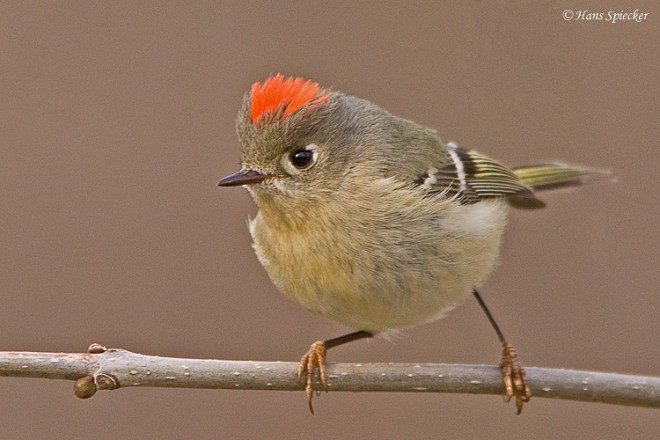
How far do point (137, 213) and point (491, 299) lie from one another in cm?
168

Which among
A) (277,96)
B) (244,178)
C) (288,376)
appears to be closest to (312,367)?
(288,376)

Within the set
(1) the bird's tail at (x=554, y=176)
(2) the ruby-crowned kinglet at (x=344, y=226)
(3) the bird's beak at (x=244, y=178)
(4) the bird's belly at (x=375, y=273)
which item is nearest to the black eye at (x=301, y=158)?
(2) the ruby-crowned kinglet at (x=344, y=226)

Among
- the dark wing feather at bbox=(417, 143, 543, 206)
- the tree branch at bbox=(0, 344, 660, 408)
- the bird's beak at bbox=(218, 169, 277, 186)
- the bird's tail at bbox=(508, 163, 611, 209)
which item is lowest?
the tree branch at bbox=(0, 344, 660, 408)

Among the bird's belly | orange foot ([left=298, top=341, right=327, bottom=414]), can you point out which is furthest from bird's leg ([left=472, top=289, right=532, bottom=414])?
orange foot ([left=298, top=341, right=327, bottom=414])

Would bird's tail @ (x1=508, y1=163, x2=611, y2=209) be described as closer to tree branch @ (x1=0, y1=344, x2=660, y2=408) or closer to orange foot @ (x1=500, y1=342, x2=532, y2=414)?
orange foot @ (x1=500, y1=342, x2=532, y2=414)

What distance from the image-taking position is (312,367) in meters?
2.90

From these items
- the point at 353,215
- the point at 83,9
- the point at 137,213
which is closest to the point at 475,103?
the point at 353,215

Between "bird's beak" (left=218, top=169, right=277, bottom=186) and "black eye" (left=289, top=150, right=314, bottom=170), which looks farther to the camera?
"black eye" (left=289, top=150, right=314, bottom=170)

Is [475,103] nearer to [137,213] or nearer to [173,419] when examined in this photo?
[137,213]

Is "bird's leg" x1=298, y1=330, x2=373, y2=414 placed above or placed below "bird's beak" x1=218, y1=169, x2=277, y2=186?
below

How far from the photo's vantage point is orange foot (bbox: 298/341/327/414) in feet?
9.23

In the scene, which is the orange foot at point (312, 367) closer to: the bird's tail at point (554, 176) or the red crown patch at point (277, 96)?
the red crown patch at point (277, 96)

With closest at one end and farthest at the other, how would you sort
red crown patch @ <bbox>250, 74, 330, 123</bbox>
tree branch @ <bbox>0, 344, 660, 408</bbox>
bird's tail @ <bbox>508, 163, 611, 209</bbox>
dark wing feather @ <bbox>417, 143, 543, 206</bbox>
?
tree branch @ <bbox>0, 344, 660, 408</bbox> → red crown patch @ <bbox>250, 74, 330, 123</bbox> → dark wing feather @ <bbox>417, 143, 543, 206</bbox> → bird's tail @ <bbox>508, 163, 611, 209</bbox>

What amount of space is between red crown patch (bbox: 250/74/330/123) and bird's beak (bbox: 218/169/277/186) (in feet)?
0.61
